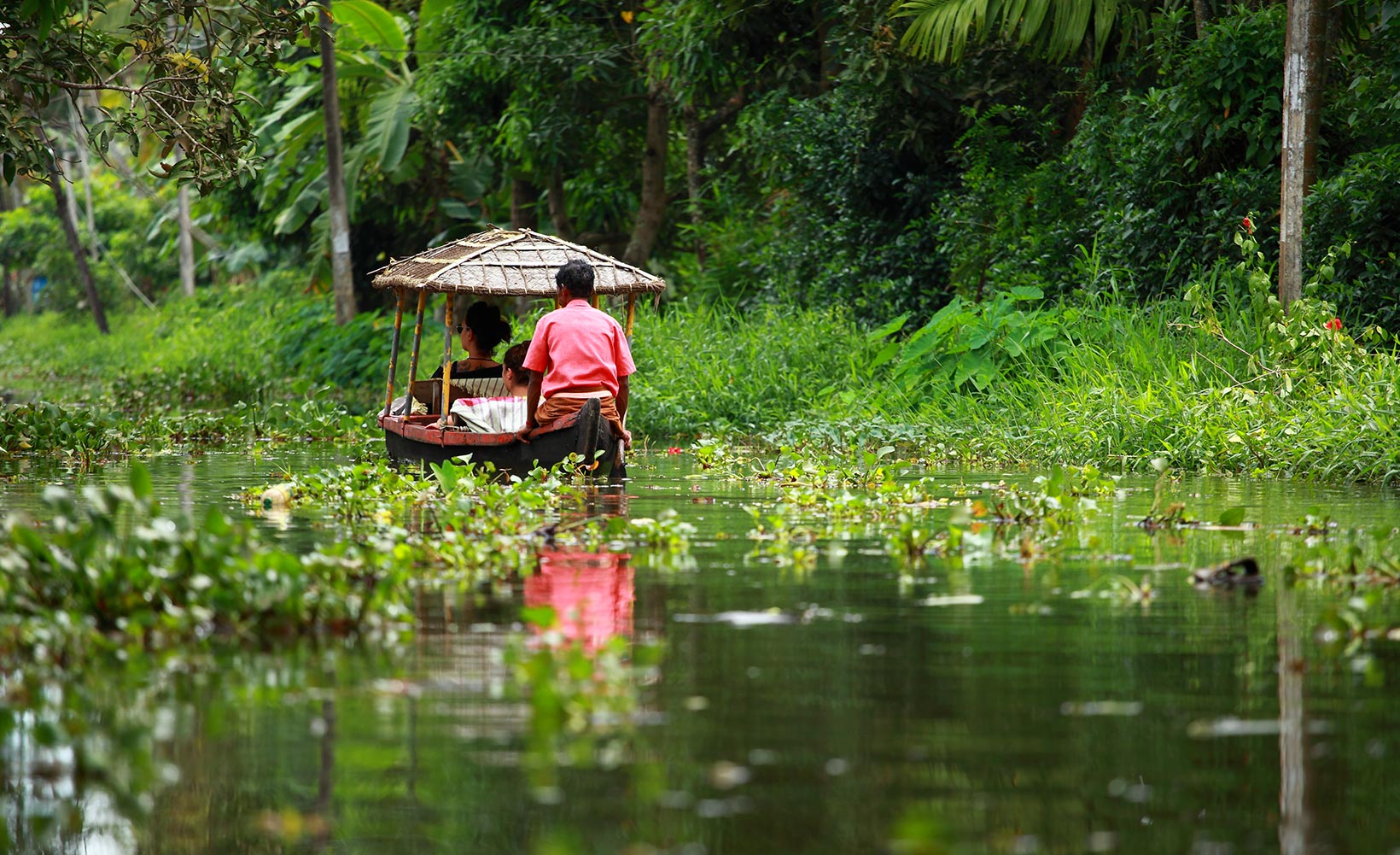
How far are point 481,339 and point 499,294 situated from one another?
1.24 m

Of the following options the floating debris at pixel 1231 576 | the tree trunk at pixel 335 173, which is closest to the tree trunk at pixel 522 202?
the tree trunk at pixel 335 173

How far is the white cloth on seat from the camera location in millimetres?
12961

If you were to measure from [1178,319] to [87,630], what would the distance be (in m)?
11.2

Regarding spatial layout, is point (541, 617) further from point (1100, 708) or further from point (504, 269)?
point (504, 269)

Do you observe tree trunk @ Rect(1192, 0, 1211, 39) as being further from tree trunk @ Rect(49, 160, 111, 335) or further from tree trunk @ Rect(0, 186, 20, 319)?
tree trunk @ Rect(0, 186, 20, 319)

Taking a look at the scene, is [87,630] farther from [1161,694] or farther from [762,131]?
[762,131]

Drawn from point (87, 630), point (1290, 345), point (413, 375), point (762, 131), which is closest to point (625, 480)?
point (413, 375)

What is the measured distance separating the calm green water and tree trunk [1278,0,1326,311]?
773cm

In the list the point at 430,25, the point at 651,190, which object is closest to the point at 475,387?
the point at 651,190

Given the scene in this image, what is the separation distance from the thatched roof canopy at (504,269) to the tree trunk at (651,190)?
11.2 m

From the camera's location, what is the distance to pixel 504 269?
13258 mm

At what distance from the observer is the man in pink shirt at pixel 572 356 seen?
1198 cm

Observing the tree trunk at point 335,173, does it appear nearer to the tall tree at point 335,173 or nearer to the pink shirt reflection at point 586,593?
the tall tree at point 335,173

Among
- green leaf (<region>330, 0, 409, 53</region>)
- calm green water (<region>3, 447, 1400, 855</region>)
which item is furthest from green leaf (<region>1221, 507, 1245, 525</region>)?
green leaf (<region>330, 0, 409, 53</region>)
